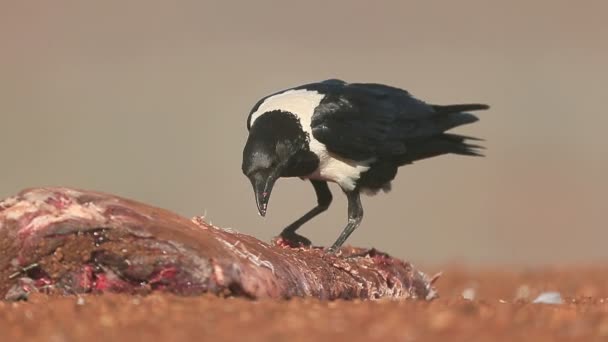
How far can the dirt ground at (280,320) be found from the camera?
4008 mm

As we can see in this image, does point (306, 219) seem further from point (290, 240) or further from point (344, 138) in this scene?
point (344, 138)

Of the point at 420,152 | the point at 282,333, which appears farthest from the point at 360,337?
the point at 420,152

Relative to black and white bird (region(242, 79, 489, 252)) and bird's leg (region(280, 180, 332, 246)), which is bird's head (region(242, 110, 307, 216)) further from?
bird's leg (region(280, 180, 332, 246))

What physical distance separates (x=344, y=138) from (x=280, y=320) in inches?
140

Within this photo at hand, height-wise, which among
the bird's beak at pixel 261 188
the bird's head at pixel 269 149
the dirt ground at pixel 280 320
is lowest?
the dirt ground at pixel 280 320

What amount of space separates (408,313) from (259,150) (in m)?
2.93

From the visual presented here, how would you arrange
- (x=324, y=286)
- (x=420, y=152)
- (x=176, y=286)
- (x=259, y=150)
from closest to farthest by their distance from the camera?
(x=176, y=286)
(x=324, y=286)
(x=259, y=150)
(x=420, y=152)

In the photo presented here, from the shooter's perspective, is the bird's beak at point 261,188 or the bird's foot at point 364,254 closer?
the bird's beak at point 261,188

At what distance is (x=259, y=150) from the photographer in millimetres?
7258

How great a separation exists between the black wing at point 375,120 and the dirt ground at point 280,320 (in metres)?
2.62

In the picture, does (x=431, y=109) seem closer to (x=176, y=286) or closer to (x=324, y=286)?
(x=324, y=286)

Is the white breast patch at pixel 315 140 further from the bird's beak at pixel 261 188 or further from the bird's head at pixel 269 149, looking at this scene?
the bird's beak at pixel 261 188

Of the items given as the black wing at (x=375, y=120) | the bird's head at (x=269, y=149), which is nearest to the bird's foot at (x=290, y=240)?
the bird's head at (x=269, y=149)

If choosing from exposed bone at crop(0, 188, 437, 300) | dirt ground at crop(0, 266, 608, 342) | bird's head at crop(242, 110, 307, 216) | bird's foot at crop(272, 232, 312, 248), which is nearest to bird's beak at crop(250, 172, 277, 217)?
bird's head at crop(242, 110, 307, 216)
